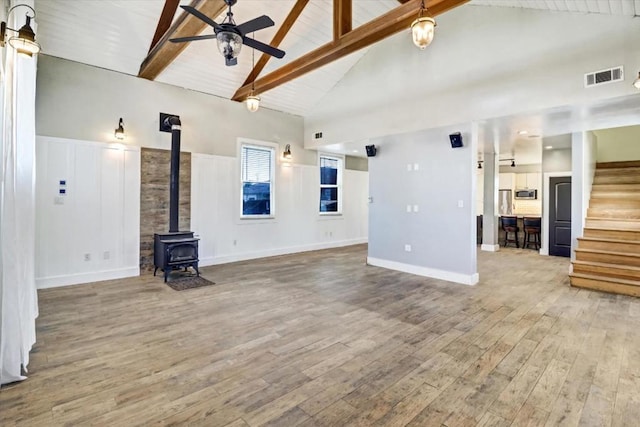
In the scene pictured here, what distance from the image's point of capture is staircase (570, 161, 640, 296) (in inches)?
185

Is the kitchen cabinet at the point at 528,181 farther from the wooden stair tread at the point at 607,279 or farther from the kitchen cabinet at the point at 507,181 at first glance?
the wooden stair tread at the point at 607,279

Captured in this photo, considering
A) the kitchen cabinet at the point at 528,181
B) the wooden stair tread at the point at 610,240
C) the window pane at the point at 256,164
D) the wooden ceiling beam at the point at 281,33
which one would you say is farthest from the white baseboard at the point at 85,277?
the kitchen cabinet at the point at 528,181

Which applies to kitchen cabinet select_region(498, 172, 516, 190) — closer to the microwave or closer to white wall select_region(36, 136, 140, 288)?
the microwave

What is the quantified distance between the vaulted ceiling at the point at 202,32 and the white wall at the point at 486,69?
0.74ft

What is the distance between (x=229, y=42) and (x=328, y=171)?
5.93 meters

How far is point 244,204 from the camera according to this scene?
7.03 metres

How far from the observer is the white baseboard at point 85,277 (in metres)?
4.66

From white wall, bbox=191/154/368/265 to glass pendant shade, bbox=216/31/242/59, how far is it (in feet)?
11.0

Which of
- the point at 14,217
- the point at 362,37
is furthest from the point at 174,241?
the point at 362,37

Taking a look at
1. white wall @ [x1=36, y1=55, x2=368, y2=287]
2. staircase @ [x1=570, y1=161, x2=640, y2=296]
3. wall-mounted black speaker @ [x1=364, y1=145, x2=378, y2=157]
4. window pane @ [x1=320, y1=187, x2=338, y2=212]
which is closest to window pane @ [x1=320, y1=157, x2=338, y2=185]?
window pane @ [x1=320, y1=187, x2=338, y2=212]

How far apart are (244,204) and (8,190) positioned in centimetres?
485

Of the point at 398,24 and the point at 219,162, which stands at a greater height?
the point at 398,24

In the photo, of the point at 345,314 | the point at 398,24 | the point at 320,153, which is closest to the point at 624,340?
the point at 345,314

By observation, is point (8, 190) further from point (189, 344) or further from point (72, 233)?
point (72, 233)
